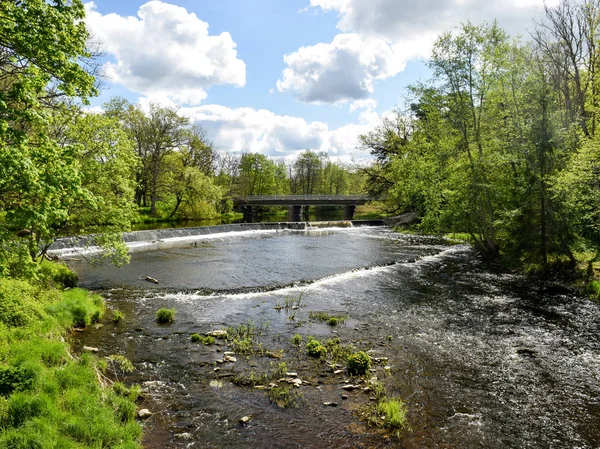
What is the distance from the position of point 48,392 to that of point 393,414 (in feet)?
21.9

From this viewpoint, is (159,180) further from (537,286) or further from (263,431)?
(263,431)

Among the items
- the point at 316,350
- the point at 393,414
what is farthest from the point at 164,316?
the point at 393,414

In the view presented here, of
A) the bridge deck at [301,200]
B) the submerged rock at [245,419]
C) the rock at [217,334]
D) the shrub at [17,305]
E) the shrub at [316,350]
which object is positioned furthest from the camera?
the bridge deck at [301,200]

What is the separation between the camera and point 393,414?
7.75 meters

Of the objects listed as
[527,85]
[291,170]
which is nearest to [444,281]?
[527,85]

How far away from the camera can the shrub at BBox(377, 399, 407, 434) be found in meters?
7.58

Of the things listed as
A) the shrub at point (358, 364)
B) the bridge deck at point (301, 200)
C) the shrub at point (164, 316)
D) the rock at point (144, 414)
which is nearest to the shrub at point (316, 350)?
the shrub at point (358, 364)

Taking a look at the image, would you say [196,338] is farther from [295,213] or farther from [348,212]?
[348,212]

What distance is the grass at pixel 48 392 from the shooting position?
607 centimetres

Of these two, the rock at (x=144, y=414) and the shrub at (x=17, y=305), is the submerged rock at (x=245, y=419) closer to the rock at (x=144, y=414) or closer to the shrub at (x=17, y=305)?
the rock at (x=144, y=414)

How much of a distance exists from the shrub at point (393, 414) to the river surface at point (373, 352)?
0.19 metres

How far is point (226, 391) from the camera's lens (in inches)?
346

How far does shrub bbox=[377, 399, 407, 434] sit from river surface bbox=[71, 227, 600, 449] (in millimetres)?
191

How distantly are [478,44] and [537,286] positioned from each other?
47.7 feet
